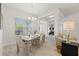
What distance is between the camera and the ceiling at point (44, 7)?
1932 millimetres

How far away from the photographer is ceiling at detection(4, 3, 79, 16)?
193 centimetres

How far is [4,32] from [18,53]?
452mm

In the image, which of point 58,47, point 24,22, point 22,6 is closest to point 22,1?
point 22,6

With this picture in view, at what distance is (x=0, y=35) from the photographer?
6.34 ft

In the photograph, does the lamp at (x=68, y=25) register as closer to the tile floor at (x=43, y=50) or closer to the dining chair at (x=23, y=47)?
the tile floor at (x=43, y=50)

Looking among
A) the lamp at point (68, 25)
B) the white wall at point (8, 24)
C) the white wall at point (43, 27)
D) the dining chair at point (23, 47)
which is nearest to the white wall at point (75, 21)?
the lamp at point (68, 25)

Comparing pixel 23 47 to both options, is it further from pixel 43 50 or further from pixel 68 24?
pixel 68 24

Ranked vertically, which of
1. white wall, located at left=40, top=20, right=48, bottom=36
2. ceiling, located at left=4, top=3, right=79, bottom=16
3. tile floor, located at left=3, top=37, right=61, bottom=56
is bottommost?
tile floor, located at left=3, top=37, right=61, bottom=56

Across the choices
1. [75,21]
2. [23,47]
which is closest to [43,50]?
[23,47]

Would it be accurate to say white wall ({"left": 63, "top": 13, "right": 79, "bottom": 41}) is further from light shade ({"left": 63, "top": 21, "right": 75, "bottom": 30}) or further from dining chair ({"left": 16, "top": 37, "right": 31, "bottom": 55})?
dining chair ({"left": 16, "top": 37, "right": 31, "bottom": 55})

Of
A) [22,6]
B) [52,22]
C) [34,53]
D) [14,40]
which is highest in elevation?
[22,6]

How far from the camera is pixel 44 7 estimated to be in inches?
77.5

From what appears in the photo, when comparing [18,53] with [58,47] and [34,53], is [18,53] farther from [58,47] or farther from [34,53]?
[58,47]

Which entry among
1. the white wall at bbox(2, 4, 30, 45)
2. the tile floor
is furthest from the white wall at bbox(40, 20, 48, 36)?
the white wall at bbox(2, 4, 30, 45)
